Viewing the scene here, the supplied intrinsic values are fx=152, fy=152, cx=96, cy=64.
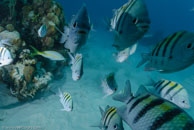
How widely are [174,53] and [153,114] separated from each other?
681 millimetres

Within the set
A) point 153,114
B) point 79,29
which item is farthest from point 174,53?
point 79,29

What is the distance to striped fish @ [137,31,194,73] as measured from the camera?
142cm

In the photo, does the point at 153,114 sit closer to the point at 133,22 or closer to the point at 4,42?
the point at 133,22

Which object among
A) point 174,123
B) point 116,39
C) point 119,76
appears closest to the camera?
point 174,123

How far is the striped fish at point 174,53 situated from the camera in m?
1.42

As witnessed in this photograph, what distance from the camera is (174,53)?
148 cm

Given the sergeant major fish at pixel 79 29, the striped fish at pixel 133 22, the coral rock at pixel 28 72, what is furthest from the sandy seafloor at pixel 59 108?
the striped fish at pixel 133 22

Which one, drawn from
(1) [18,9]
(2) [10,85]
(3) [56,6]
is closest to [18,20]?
(1) [18,9]

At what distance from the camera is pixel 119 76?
29.7ft

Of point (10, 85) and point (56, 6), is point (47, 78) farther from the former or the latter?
point (56, 6)

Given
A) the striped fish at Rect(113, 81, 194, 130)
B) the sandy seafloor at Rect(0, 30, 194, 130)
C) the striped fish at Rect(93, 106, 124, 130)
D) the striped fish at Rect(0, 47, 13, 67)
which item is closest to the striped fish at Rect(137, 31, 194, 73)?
the striped fish at Rect(113, 81, 194, 130)

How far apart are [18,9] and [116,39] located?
661cm

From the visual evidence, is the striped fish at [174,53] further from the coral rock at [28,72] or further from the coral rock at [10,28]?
the coral rock at [10,28]

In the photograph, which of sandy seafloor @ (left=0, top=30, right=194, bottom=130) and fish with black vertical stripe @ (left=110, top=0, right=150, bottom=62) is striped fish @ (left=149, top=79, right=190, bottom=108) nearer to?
fish with black vertical stripe @ (left=110, top=0, right=150, bottom=62)
